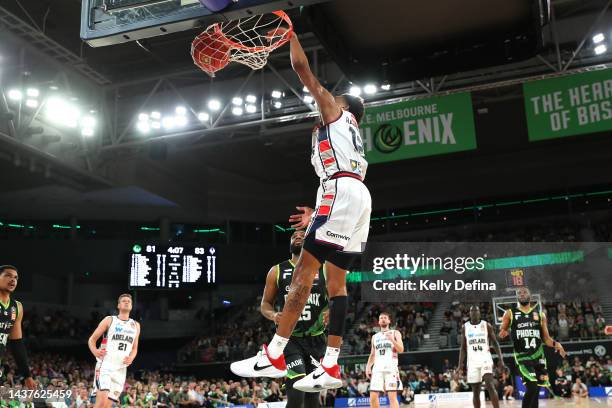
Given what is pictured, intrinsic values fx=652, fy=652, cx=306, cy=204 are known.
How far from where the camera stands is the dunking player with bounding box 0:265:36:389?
26.2 feet

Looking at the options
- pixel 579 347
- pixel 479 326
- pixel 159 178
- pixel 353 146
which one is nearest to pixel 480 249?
pixel 579 347

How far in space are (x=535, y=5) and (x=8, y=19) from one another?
14.0 metres

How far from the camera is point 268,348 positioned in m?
4.77

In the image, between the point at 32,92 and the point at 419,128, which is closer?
the point at 419,128

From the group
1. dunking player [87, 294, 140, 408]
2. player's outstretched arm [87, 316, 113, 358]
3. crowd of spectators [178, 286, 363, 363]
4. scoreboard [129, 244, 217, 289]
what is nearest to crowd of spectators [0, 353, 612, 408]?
crowd of spectators [178, 286, 363, 363]

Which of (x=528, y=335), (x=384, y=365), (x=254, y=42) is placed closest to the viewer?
(x=254, y=42)

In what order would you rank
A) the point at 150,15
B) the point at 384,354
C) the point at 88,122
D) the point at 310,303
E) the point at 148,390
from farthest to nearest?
1. the point at 88,122
2. the point at 148,390
3. the point at 384,354
4. the point at 310,303
5. the point at 150,15

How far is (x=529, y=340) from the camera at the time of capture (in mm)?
10602

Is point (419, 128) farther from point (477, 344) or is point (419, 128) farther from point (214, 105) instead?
point (214, 105)

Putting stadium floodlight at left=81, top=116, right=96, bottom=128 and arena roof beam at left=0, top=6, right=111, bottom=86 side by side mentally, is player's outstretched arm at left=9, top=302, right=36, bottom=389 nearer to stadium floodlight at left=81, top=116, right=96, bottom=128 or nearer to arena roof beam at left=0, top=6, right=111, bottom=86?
arena roof beam at left=0, top=6, right=111, bottom=86

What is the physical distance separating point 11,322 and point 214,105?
12.5 meters

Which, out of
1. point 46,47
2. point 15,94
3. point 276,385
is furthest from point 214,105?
point 276,385

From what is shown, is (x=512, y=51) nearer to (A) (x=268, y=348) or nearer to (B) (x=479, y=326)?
(A) (x=268, y=348)

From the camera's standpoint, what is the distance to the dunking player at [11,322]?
8.00 metres
